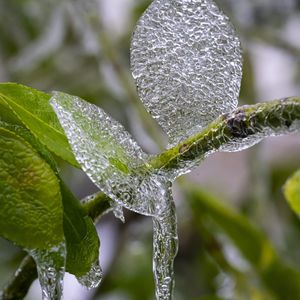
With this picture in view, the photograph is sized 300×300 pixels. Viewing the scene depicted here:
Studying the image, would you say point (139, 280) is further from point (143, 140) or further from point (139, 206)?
point (139, 206)

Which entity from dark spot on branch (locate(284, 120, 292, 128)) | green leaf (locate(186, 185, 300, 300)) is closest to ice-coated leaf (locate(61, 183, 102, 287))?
dark spot on branch (locate(284, 120, 292, 128))

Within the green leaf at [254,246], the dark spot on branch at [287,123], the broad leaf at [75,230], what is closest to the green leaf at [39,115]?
the broad leaf at [75,230]

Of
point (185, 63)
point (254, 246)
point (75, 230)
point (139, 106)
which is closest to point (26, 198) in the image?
point (75, 230)

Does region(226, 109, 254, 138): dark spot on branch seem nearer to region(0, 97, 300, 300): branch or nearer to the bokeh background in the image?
region(0, 97, 300, 300): branch

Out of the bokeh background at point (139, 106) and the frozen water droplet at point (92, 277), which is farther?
the bokeh background at point (139, 106)

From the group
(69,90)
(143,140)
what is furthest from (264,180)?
(69,90)

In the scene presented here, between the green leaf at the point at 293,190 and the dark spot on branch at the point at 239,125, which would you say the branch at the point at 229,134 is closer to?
the dark spot on branch at the point at 239,125
